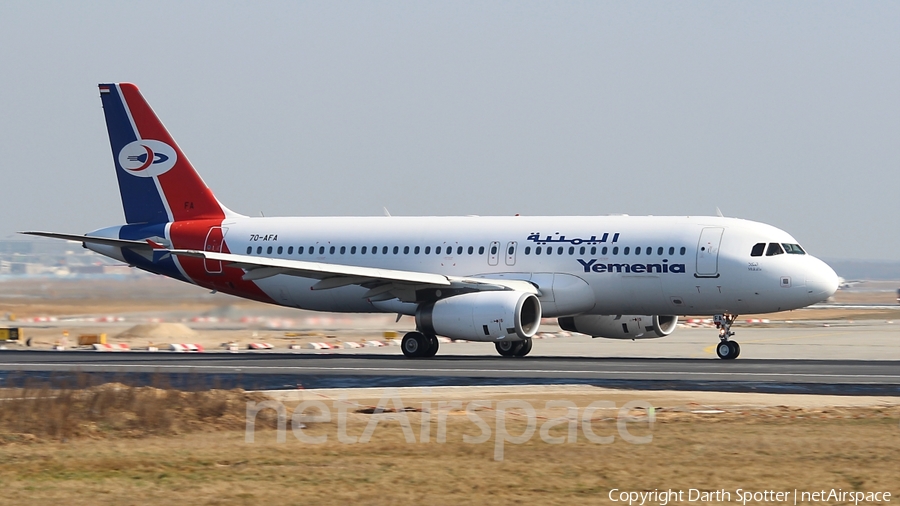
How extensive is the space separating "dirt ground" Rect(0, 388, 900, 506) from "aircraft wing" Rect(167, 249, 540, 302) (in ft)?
50.5

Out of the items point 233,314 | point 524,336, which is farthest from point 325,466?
point 233,314

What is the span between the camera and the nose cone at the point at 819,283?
110 feet

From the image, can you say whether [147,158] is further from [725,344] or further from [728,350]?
[728,350]

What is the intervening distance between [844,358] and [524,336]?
9528 millimetres

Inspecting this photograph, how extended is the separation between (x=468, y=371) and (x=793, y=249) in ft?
35.6

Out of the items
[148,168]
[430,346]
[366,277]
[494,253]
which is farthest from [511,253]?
[148,168]

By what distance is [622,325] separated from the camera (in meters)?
37.8

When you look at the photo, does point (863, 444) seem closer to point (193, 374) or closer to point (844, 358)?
point (193, 374)

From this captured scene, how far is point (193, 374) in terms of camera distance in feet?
92.6

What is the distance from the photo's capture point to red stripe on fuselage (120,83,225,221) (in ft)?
137

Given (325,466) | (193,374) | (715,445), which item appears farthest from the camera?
(193,374)

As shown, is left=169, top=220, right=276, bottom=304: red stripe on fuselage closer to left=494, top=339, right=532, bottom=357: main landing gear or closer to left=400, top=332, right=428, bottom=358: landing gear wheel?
left=400, top=332, right=428, bottom=358: landing gear wheel

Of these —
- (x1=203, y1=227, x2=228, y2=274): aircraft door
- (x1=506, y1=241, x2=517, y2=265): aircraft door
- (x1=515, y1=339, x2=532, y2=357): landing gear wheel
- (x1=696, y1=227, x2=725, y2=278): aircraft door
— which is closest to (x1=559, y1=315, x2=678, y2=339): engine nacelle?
(x1=515, y1=339, x2=532, y2=357): landing gear wheel

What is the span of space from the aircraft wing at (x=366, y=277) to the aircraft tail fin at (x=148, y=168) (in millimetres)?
7054
